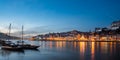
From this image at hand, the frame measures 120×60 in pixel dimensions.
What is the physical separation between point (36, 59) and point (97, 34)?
532 ft

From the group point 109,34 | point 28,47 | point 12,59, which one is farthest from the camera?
point 109,34

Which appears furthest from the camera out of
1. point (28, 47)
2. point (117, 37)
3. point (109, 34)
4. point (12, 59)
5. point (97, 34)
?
point (97, 34)

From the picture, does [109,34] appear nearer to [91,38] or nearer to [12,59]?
[91,38]

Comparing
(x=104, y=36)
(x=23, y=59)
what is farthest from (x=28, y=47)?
(x=104, y=36)

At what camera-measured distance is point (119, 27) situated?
609 feet

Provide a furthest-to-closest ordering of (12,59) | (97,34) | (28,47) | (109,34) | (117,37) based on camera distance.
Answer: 1. (97,34)
2. (109,34)
3. (117,37)
4. (28,47)
5. (12,59)

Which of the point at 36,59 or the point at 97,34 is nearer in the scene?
the point at 36,59

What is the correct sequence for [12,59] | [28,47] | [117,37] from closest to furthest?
1. [12,59]
2. [28,47]
3. [117,37]

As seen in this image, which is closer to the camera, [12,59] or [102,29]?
[12,59]

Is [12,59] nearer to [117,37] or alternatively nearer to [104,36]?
[117,37]

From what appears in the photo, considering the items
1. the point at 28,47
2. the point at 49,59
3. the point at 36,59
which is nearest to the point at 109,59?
the point at 49,59

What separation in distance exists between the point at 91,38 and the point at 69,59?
537 feet

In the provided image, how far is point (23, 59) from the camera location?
1244 inches

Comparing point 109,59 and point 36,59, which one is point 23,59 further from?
point 109,59
